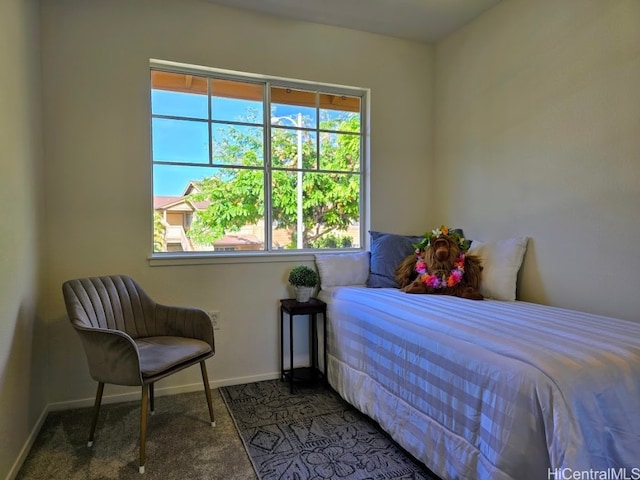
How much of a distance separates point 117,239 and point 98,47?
121 centimetres

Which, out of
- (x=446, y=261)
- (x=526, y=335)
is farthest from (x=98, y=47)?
(x=526, y=335)

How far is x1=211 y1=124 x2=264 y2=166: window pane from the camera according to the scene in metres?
2.80

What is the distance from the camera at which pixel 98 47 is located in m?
2.42

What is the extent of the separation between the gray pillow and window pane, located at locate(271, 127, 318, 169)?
2.70 ft

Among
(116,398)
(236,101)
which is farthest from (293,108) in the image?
(116,398)

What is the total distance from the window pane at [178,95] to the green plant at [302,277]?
1.28 metres

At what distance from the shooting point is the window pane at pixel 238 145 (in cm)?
280

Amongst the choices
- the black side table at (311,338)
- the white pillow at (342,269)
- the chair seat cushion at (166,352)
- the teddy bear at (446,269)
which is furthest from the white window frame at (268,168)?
the teddy bear at (446,269)

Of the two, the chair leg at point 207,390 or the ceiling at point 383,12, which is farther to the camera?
the ceiling at point 383,12

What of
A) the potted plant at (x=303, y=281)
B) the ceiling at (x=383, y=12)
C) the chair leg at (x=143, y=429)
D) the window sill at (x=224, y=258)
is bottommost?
the chair leg at (x=143, y=429)

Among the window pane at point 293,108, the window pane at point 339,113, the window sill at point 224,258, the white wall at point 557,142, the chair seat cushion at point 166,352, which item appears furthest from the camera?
the window pane at point 339,113

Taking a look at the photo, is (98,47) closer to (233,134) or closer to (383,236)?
(233,134)

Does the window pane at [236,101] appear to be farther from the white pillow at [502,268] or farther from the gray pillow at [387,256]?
the white pillow at [502,268]

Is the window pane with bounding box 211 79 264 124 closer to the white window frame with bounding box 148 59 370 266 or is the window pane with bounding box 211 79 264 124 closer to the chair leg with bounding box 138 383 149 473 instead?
the white window frame with bounding box 148 59 370 266
